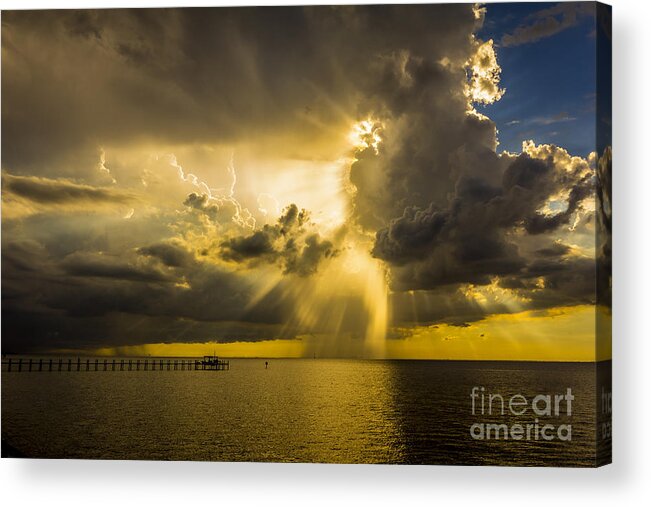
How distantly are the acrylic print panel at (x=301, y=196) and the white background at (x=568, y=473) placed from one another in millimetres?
669

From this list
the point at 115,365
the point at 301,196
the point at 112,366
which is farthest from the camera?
the point at 115,365

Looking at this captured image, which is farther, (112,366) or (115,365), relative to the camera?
(115,365)

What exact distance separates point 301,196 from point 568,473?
9.95m

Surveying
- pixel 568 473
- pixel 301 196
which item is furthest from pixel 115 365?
pixel 568 473

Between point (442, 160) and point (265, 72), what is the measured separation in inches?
207

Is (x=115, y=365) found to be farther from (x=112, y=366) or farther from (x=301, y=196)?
(x=301, y=196)

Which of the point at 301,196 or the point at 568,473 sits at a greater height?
the point at 301,196

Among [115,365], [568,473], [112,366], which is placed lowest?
[568,473]

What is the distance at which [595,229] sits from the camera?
→ 769 inches

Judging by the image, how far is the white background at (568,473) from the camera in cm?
1914

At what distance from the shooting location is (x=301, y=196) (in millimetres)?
23500

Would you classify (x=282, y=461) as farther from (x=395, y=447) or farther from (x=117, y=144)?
(x=117, y=144)

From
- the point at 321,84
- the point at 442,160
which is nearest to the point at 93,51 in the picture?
the point at 321,84

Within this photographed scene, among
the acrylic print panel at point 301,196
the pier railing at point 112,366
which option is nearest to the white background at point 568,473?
the acrylic print panel at point 301,196
